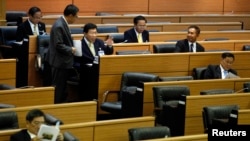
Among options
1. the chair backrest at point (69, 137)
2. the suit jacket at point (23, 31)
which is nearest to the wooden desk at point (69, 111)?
the chair backrest at point (69, 137)

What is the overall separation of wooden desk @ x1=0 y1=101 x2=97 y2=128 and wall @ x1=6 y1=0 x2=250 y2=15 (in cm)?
708

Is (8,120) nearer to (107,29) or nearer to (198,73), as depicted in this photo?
(198,73)

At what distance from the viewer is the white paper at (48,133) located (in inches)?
210

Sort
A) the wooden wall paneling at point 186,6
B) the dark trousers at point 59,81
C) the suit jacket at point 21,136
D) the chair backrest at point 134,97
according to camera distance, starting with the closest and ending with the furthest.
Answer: the suit jacket at point 21,136 → the chair backrest at point 134,97 → the dark trousers at point 59,81 → the wooden wall paneling at point 186,6

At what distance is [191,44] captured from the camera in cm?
956

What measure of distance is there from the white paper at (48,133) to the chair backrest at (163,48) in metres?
4.35

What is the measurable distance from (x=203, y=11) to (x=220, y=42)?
18.8 ft

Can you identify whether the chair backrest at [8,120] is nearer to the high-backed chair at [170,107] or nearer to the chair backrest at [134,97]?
the high-backed chair at [170,107]

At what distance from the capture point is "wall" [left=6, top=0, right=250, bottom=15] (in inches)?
541

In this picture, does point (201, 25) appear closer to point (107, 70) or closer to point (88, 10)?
point (88, 10)

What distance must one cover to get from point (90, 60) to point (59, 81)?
584 mm

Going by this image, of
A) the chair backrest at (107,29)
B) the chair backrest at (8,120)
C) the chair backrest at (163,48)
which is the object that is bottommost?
the chair backrest at (8,120)

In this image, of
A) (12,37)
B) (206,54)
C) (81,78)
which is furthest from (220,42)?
(12,37)

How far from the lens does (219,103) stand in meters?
7.57
